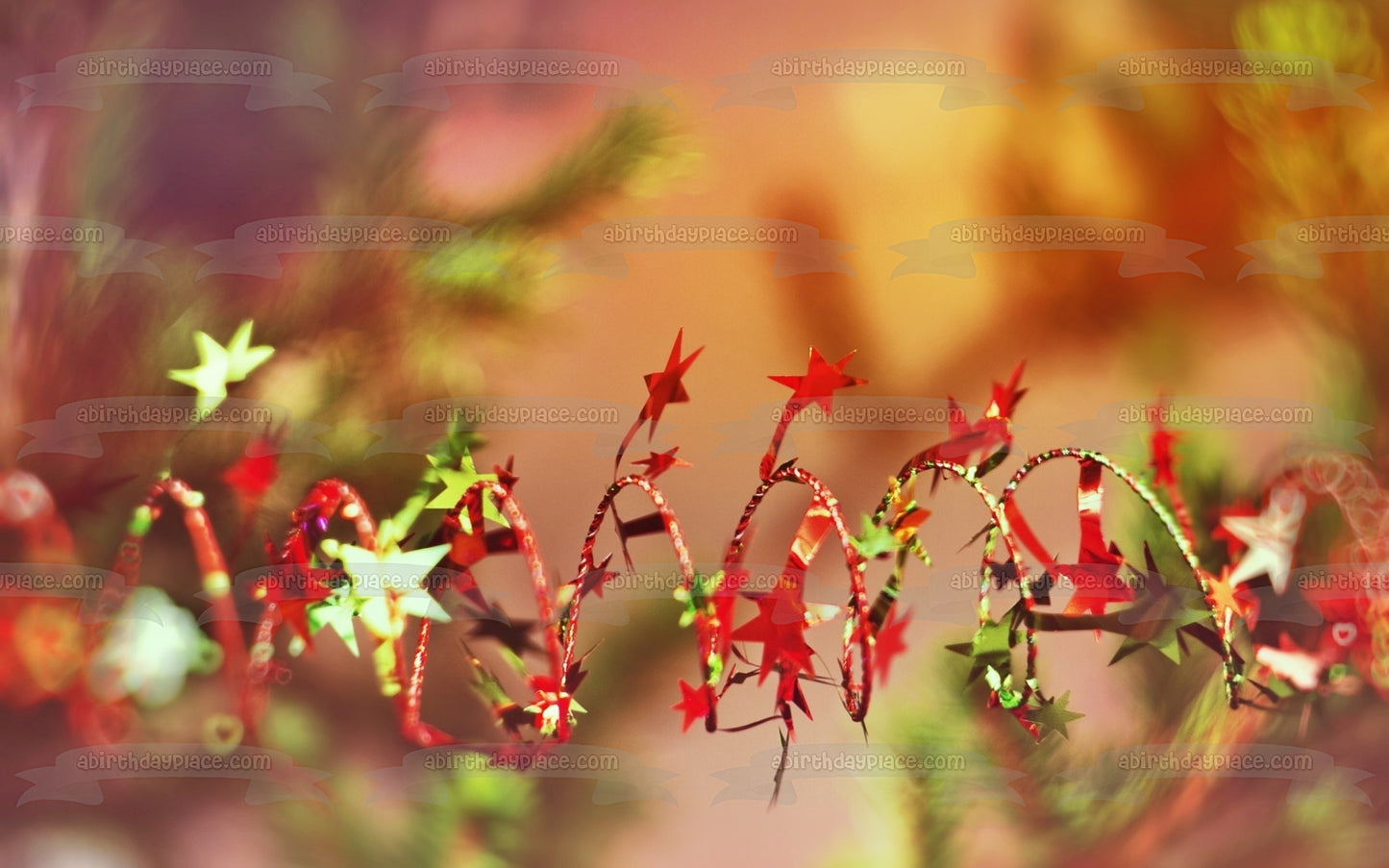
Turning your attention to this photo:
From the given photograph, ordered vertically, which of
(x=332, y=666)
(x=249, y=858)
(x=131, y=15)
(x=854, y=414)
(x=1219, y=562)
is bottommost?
(x=249, y=858)

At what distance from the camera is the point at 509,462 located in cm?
94

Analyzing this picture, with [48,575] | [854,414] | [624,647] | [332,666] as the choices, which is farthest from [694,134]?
[48,575]

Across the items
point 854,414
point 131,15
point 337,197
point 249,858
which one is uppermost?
point 131,15

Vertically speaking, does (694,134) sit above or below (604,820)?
above

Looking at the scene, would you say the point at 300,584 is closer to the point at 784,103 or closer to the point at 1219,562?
the point at 784,103

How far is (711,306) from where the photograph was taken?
948mm

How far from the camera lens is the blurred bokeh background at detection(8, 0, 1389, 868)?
94cm

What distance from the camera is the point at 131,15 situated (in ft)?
3.14

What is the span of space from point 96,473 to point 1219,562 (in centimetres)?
114

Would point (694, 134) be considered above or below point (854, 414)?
above

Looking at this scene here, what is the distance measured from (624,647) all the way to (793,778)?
8.5 inches

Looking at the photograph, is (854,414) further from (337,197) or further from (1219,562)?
(337,197)

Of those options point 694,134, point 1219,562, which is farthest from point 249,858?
point 1219,562

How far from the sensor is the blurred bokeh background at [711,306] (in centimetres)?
94
